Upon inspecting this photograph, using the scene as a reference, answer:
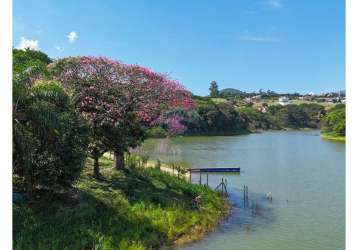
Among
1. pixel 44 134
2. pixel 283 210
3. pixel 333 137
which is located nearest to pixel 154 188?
pixel 283 210

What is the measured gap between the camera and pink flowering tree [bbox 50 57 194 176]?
65.7 feet

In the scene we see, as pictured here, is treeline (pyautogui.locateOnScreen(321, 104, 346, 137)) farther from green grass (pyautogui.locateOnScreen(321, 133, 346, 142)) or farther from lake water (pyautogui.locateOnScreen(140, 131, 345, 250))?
lake water (pyautogui.locateOnScreen(140, 131, 345, 250))

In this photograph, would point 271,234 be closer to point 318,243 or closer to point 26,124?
point 318,243

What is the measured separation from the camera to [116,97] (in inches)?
822

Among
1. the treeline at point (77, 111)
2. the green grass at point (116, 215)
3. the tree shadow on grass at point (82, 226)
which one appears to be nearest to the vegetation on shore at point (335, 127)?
the treeline at point (77, 111)

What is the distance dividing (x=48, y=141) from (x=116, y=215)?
3.68 m

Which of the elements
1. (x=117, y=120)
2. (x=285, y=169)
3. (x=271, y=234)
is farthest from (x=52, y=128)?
(x=285, y=169)

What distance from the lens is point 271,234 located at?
17969 mm

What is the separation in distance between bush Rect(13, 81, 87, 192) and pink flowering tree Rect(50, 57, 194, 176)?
4.17m

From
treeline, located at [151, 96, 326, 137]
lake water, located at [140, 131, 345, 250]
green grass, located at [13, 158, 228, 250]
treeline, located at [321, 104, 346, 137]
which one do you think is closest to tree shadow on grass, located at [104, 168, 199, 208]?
green grass, located at [13, 158, 228, 250]

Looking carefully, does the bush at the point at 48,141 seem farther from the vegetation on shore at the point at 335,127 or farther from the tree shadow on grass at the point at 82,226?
the vegetation on shore at the point at 335,127

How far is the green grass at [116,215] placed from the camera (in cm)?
1252

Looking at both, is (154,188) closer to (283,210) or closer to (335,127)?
(283,210)
